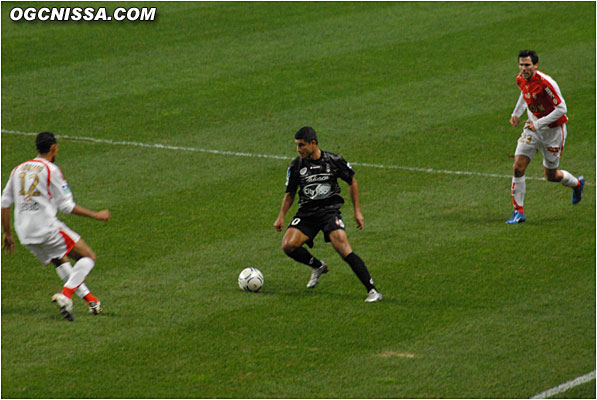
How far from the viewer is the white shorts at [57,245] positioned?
970cm

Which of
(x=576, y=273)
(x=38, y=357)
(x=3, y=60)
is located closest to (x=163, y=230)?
(x=38, y=357)

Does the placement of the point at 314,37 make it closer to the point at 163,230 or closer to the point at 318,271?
the point at 163,230

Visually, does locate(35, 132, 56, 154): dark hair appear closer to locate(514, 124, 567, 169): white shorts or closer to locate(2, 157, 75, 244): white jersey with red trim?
locate(2, 157, 75, 244): white jersey with red trim

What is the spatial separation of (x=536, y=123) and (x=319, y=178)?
148 inches

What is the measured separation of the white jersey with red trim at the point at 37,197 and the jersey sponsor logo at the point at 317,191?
2.50m

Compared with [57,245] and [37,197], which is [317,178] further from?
[37,197]

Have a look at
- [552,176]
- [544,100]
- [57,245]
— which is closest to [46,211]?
[57,245]

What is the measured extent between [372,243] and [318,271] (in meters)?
1.53

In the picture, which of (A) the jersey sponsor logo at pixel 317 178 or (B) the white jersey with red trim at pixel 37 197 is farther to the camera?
(A) the jersey sponsor logo at pixel 317 178

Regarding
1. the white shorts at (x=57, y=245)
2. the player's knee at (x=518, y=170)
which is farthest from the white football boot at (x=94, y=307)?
the player's knee at (x=518, y=170)

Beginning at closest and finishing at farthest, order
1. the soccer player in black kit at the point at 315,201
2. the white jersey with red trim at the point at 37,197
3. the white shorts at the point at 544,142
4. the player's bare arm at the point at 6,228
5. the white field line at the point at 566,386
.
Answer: the white field line at the point at 566,386, the white jersey with red trim at the point at 37,197, the player's bare arm at the point at 6,228, the soccer player in black kit at the point at 315,201, the white shorts at the point at 544,142

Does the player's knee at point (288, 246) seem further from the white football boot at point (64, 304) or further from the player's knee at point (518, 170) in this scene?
the player's knee at point (518, 170)

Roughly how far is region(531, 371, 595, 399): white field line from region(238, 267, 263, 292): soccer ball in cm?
338

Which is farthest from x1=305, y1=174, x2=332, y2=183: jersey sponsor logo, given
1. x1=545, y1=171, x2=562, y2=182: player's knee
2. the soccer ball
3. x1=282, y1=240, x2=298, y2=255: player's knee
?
x1=545, y1=171, x2=562, y2=182: player's knee
